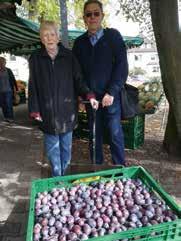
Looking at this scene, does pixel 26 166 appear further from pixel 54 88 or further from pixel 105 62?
pixel 105 62

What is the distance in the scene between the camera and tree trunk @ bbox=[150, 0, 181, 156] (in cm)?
489

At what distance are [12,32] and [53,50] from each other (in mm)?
4161

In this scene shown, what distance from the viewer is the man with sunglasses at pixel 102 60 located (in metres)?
3.90

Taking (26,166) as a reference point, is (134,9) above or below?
above

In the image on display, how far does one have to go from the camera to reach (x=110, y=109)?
411 cm

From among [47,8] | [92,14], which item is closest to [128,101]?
[92,14]

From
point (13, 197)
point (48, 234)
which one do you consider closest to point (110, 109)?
point (13, 197)

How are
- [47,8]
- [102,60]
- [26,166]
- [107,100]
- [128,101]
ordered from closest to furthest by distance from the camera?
[107,100]
[102,60]
[128,101]
[26,166]
[47,8]

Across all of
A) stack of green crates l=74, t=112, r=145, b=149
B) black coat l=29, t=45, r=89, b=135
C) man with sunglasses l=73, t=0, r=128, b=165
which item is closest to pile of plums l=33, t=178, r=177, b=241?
black coat l=29, t=45, r=89, b=135

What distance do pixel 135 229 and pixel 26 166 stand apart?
11.3 feet

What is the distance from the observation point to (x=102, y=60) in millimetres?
3998

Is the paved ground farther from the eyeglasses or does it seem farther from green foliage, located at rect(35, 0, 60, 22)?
green foliage, located at rect(35, 0, 60, 22)

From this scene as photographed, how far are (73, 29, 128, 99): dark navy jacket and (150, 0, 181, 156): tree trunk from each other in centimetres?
116

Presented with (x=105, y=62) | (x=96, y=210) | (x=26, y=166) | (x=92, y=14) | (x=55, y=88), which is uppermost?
(x=92, y=14)
